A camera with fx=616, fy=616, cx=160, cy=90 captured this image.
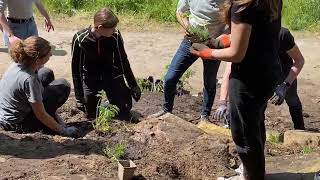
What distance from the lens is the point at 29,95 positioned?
5.30 metres

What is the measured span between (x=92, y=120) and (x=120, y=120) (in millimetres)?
358

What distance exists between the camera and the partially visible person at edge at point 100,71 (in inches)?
241

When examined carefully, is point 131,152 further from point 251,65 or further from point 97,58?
point 97,58

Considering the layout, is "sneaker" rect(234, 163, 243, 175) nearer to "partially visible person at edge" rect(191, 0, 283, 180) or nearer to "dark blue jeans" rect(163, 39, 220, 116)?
"partially visible person at edge" rect(191, 0, 283, 180)

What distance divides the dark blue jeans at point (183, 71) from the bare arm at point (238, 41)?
89.0 inches

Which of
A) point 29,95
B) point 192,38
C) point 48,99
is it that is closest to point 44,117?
point 29,95

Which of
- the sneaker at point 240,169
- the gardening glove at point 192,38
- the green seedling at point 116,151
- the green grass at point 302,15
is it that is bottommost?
the green grass at point 302,15

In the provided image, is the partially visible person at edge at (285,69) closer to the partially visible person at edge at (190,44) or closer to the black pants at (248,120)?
the partially visible person at edge at (190,44)

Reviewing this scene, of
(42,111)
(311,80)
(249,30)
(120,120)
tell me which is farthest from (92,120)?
(311,80)

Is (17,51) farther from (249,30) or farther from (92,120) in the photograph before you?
(249,30)

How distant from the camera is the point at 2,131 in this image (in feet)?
18.0

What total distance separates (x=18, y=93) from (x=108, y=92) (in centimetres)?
132

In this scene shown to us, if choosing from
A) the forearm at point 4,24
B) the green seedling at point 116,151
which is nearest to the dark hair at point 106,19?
the forearm at point 4,24

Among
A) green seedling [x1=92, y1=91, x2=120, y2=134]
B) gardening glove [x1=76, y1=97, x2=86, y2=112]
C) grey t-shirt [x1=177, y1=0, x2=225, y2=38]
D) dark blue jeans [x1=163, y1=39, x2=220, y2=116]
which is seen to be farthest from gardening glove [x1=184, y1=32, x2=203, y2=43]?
gardening glove [x1=76, y1=97, x2=86, y2=112]
